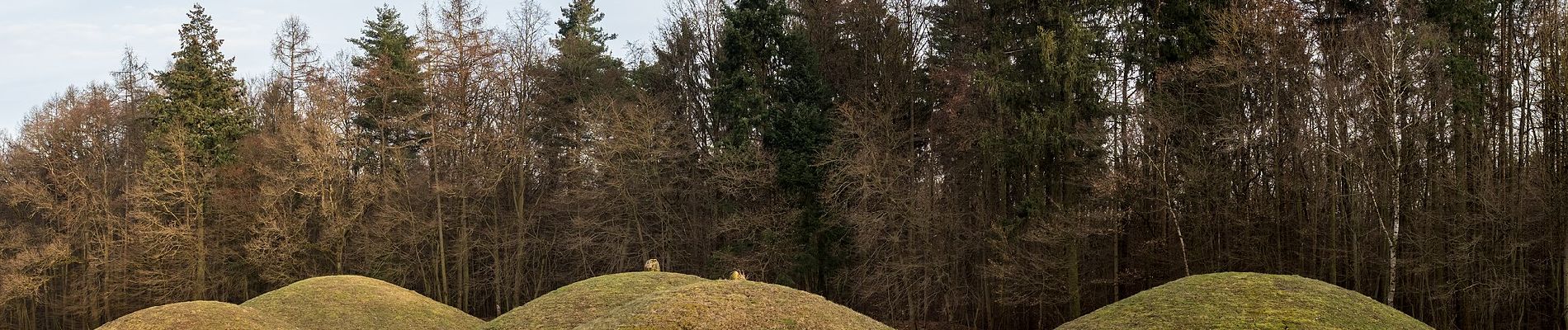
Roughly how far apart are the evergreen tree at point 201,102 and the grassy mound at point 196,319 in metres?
19.4

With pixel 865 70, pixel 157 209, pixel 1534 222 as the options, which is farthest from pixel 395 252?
pixel 1534 222

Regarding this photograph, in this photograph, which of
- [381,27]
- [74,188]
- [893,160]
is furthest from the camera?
[381,27]

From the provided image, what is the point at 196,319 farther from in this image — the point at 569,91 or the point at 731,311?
the point at 569,91

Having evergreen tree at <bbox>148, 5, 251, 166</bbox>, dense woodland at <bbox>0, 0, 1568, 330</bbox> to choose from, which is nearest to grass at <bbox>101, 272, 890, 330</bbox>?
dense woodland at <bbox>0, 0, 1568, 330</bbox>

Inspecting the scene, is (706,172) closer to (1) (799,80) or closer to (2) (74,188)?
(1) (799,80)

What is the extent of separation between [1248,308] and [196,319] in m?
20.1

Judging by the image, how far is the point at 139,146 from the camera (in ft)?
139

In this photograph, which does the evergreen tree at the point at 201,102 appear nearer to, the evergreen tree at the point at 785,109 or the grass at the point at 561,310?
the grass at the point at 561,310

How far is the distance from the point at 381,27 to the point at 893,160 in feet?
90.8

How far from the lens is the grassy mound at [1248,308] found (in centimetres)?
1412

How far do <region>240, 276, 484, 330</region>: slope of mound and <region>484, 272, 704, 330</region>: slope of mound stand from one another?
18.5 ft

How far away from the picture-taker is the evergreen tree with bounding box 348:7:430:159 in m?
37.0

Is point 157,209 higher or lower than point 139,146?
lower

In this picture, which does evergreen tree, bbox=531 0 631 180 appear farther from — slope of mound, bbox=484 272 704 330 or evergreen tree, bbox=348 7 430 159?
slope of mound, bbox=484 272 704 330
